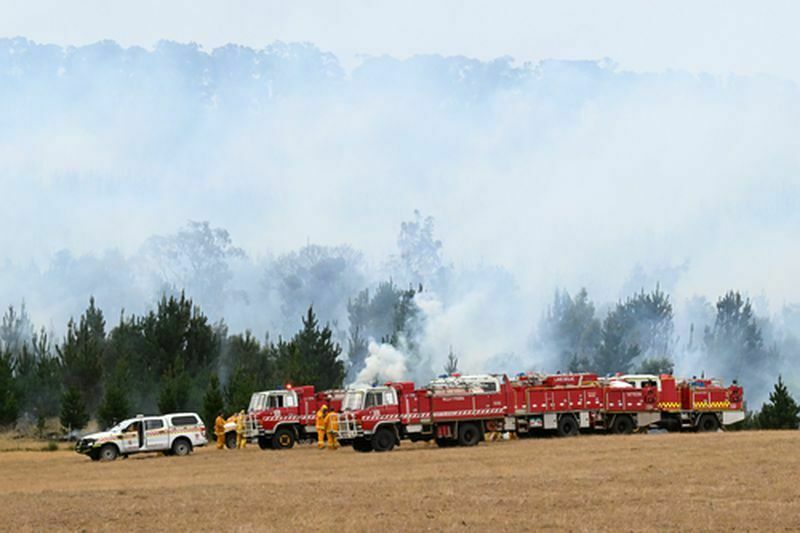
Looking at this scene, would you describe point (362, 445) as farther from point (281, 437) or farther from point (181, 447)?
point (181, 447)

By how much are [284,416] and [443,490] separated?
27.4 metres

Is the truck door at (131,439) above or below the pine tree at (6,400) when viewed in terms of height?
below

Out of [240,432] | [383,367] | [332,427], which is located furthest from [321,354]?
[332,427]

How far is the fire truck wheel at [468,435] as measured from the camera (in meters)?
49.0

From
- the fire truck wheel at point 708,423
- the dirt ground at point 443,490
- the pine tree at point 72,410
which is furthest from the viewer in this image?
the pine tree at point 72,410

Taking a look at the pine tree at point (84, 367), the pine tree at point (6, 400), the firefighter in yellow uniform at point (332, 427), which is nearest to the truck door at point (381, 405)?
the firefighter in yellow uniform at point (332, 427)

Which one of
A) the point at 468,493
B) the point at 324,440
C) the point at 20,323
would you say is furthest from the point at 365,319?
the point at 468,493

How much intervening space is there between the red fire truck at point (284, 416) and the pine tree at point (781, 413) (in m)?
23.8

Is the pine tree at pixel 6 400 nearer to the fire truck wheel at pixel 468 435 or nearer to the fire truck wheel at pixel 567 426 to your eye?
the fire truck wheel at pixel 468 435

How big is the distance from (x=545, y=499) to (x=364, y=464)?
15.1 meters

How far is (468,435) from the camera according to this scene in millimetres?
49219

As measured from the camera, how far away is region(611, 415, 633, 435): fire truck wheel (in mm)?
55250

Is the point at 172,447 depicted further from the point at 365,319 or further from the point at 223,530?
the point at 365,319

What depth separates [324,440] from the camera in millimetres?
55156
